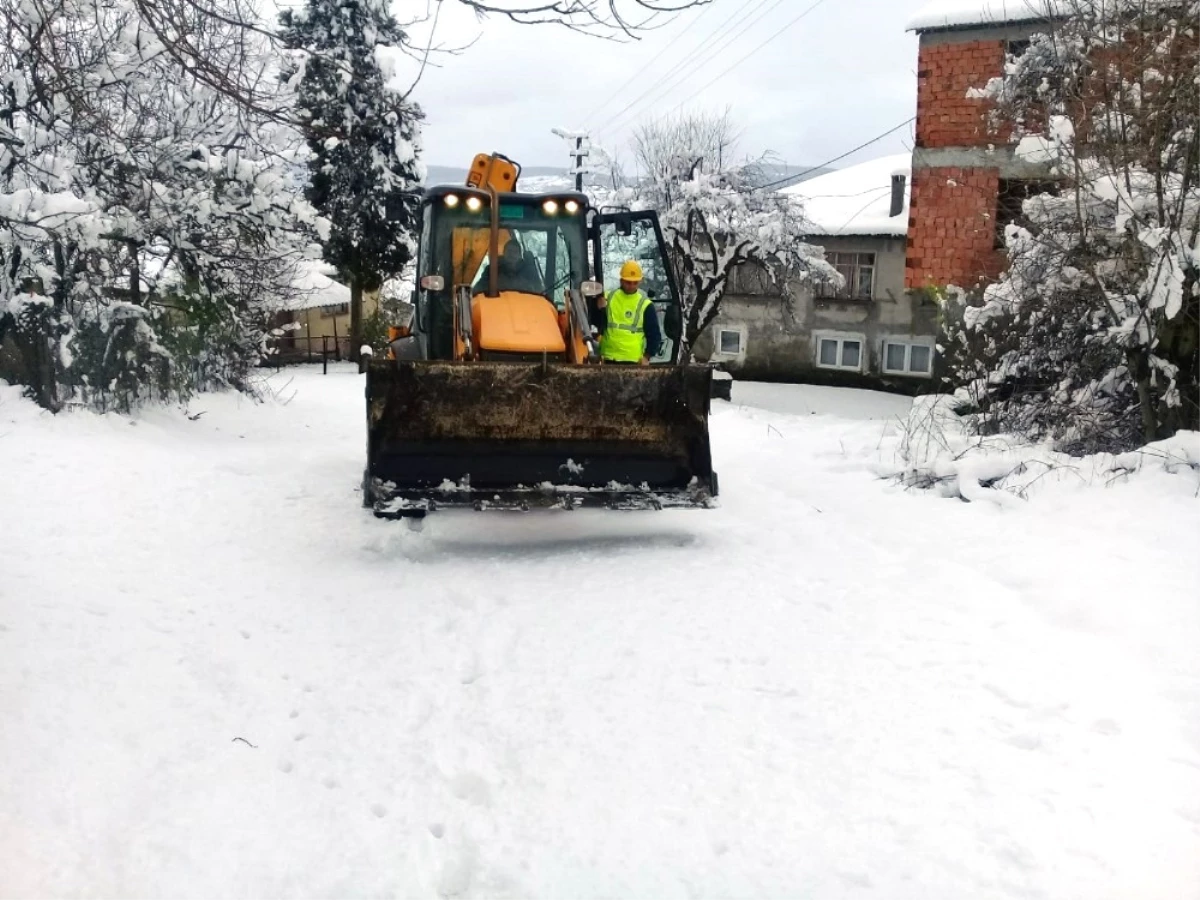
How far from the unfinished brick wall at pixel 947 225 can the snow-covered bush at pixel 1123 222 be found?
9.59 m

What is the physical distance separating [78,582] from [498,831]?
11.3 feet

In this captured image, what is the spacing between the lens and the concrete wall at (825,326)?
30953 millimetres

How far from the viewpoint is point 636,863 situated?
128 inches

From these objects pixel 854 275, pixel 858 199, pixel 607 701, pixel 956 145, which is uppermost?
pixel 858 199

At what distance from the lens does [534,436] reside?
6527 millimetres

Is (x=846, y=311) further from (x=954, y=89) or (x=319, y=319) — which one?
(x=319, y=319)

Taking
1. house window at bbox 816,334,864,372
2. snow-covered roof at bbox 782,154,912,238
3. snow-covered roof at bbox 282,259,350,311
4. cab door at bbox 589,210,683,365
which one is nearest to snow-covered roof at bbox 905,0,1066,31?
snow-covered roof at bbox 782,154,912,238

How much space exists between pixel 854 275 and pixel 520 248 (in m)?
25.7

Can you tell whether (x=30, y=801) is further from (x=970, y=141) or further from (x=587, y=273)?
(x=970, y=141)

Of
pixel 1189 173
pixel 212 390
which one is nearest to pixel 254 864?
pixel 1189 173

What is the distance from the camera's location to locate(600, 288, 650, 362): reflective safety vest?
7.47 m

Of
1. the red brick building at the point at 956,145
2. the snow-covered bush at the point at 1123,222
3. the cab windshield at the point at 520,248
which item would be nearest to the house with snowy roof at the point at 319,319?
the red brick building at the point at 956,145

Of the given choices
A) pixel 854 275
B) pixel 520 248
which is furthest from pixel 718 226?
pixel 520 248

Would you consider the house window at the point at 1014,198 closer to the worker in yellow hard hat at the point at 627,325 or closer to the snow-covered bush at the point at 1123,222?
the snow-covered bush at the point at 1123,222
